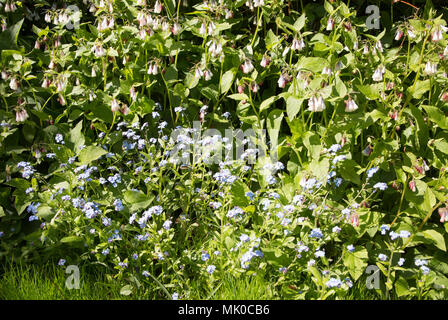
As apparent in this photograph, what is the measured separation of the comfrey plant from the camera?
3.03 meters

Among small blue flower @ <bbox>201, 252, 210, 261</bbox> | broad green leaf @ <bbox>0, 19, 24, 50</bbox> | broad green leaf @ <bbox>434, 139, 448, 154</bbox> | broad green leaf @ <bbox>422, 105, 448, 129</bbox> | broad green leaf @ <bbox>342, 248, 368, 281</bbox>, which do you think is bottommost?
broad green leaf @ <bbox>342, 248, 368, 281</bbox>

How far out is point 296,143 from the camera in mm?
3445

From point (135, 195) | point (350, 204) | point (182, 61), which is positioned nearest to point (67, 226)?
point (135, 195)

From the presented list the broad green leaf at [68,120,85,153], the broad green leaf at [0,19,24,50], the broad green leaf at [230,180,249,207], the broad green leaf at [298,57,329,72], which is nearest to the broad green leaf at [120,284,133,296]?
the broad green leaf at [230,180,249,207]

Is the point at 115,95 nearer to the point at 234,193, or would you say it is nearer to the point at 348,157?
the point at 234,193

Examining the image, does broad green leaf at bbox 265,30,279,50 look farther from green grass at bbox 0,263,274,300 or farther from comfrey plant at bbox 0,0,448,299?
green grass at bbox 0,263,274,300

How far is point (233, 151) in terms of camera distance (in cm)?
368

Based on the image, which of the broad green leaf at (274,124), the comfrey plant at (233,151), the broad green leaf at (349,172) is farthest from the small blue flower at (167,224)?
the broad green leaf at (349,172)

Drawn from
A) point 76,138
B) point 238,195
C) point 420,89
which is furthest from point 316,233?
point 76,138

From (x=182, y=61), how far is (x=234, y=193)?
1.24 metres

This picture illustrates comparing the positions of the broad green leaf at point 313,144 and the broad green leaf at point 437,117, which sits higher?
the broad green leaf at point 437,117

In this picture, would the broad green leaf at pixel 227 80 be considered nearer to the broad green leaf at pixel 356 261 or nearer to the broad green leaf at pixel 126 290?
the broad green leaf at pixel 356 261

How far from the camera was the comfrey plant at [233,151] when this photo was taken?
9.93ft

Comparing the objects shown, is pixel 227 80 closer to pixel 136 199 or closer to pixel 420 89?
pixel 136 199
